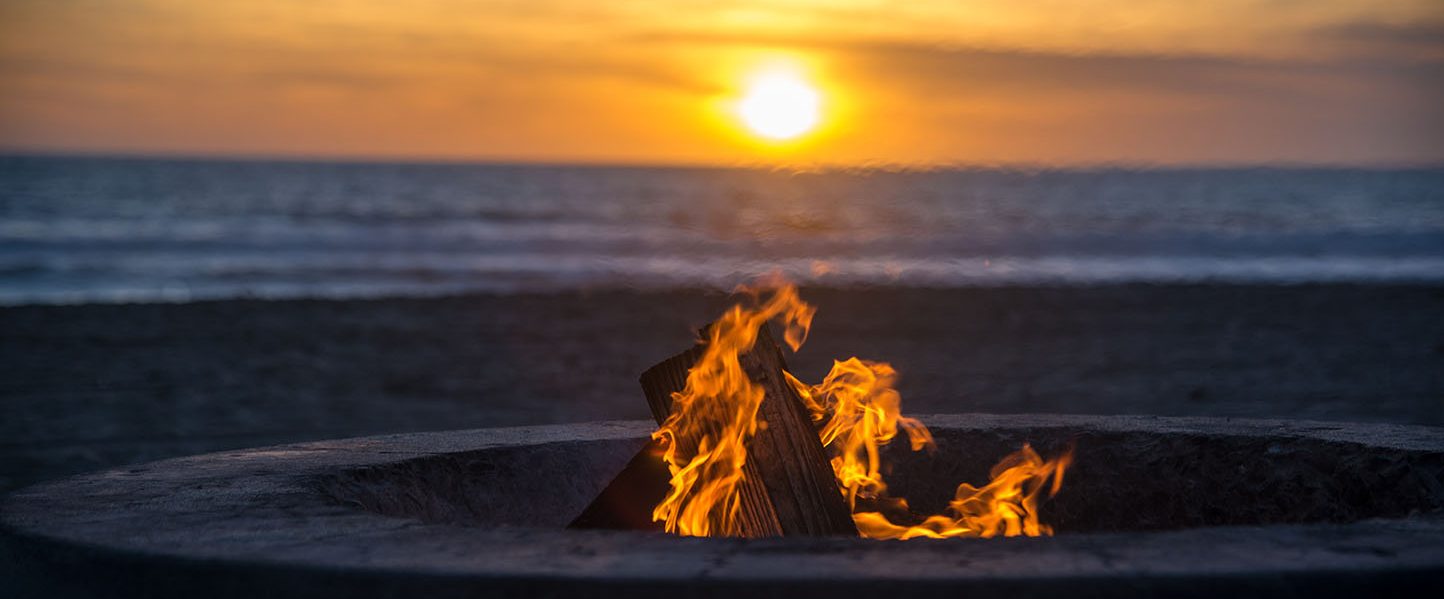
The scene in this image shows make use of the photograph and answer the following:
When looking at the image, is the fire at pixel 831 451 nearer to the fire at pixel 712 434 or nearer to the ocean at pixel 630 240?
the fire at pixel 712 434

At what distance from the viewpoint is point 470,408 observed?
854 centimetres

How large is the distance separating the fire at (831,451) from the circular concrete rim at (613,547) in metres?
0.72

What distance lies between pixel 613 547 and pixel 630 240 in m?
25.4

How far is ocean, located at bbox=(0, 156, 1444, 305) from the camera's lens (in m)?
18.4

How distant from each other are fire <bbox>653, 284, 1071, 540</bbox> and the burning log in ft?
0.08

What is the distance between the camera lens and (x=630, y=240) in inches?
1083

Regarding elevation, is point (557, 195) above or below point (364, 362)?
above

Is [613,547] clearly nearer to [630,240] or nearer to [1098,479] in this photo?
[1098,479]

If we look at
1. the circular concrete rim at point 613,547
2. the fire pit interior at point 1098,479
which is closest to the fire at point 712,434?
the fire pit interior at point 1098,479

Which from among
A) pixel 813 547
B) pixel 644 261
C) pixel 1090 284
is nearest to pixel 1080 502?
pixel 813 547

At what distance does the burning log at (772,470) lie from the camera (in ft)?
10.00

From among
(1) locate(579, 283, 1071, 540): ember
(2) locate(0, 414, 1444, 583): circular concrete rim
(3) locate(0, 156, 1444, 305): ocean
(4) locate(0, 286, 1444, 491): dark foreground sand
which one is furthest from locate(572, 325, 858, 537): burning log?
(3) locate(0, 156, 1444, 305): ocean

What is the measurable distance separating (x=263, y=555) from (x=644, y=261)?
66.8 ft

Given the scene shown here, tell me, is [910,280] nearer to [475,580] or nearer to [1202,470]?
[1202,470]
